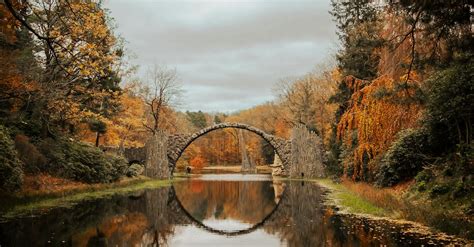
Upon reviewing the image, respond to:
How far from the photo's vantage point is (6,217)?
9.61m

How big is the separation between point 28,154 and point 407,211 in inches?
453

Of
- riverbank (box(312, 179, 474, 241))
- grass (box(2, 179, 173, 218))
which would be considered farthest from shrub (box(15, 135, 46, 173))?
riverbank (box(312, 179, 474, 241))

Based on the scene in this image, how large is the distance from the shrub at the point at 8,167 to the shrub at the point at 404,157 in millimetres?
10957

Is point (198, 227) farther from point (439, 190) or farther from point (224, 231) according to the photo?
point (439, 190)

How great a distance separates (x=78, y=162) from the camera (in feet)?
56.6

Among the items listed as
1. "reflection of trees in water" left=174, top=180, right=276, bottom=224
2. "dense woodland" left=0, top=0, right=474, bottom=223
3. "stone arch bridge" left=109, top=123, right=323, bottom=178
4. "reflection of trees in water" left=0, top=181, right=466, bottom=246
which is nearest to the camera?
"reflection of trees in water" left=0, top=181, right=466, bottom=246

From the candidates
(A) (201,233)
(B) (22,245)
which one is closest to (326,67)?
(A) (201,233)

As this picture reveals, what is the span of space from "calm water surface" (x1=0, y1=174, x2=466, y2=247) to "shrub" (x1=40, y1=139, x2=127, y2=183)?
3543 millimetres

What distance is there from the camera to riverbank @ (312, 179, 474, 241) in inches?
298

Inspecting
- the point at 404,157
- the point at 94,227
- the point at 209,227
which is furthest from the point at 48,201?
the point at 404,157

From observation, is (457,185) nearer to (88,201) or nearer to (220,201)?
(220,201)

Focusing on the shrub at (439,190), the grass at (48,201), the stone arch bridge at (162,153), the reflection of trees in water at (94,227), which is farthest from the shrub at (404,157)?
the stone arch bridge at (162,153)

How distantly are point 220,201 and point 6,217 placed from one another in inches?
291

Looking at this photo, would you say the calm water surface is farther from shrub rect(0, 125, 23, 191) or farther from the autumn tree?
the autumn tree
